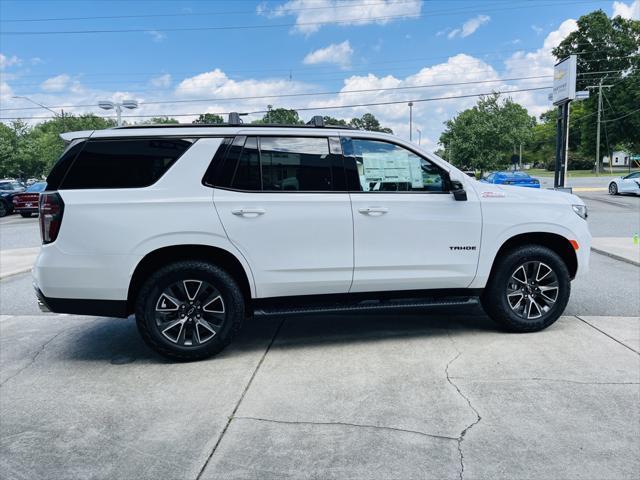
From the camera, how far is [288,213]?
13.7ft

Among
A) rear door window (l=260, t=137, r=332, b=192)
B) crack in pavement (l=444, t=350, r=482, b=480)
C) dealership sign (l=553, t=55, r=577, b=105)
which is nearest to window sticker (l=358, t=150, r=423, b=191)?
rear door window (l=260, t=137, r=332, b=192)

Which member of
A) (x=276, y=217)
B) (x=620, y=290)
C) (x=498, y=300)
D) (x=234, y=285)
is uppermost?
(x=276, y=217)

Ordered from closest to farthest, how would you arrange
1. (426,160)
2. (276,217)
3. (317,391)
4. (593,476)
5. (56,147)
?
1. (593,476)
2. (317,391)
3. (276,217)
4. (426,160)
5. (56,147)

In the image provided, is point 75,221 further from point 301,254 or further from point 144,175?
point 301,254

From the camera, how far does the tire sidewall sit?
15.2 ft

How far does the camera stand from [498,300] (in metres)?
4.68

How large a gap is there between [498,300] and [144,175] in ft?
11.0

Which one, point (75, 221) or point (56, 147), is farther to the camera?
point (56, 147)

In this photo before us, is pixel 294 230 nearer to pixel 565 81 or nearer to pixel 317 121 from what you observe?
pixel 317 121

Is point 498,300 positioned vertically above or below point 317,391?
above

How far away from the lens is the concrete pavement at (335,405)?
2748 millimetres

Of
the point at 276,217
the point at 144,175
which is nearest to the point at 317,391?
the point at 276,217

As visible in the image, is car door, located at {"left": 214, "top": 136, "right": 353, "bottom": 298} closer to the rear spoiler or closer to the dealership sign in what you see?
the rear spoiler

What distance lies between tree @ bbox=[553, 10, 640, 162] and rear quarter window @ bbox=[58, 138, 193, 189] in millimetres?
65397
